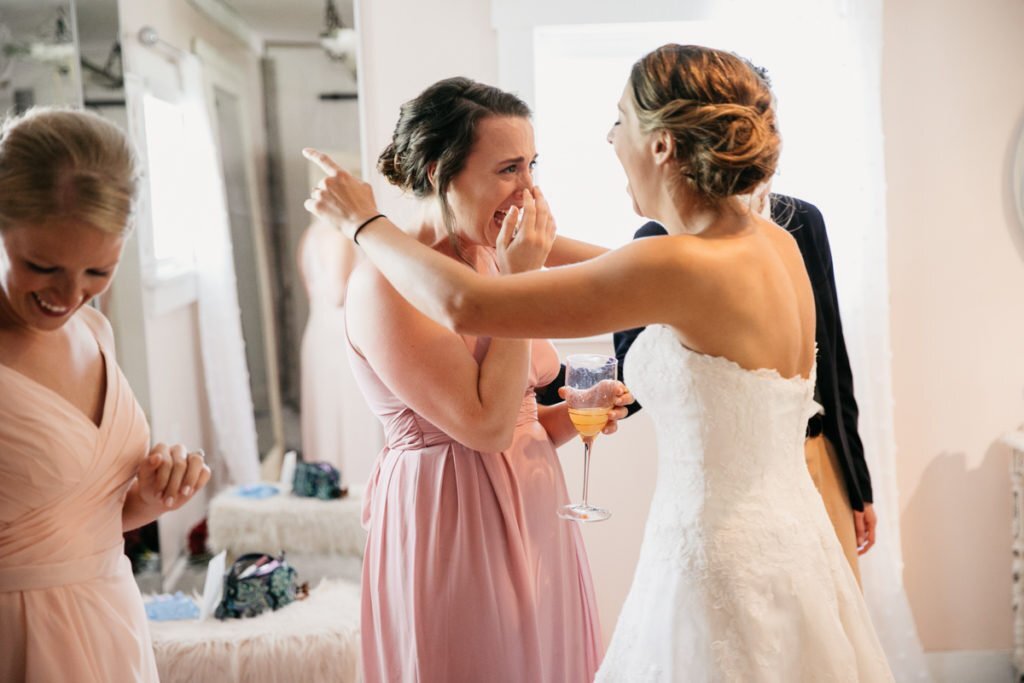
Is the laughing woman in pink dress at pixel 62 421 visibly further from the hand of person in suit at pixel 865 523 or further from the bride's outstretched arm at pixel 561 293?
the hand of person in suit at pixel 865 523

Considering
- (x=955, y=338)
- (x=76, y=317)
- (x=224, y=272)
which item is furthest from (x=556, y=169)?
(x=76, y=317)

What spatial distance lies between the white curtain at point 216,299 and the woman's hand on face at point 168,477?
1.52m

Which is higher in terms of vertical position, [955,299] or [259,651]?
[955,299]

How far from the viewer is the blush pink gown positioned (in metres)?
1.61

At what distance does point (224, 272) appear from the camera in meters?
2.94

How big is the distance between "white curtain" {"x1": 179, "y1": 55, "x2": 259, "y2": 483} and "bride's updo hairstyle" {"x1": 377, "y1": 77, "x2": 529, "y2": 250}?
53.8 inches

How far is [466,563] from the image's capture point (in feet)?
5.30

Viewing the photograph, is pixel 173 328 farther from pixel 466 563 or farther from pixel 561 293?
pixel 561 293

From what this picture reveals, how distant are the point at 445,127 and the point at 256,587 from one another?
1.62 m

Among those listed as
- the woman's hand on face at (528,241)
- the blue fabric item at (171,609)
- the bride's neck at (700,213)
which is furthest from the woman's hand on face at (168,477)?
the blue fabric item at (171,609)

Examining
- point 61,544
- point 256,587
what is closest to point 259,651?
point 256,587

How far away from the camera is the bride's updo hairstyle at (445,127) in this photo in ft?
5.49

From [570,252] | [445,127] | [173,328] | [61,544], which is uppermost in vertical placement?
[445,127]

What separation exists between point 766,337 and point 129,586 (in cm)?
104
